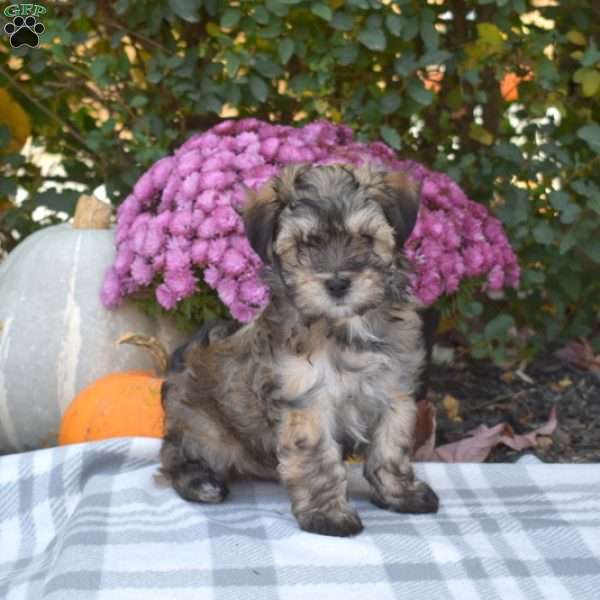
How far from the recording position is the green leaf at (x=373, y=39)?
533cm

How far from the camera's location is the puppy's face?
142 inches

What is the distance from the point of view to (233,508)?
419 cm

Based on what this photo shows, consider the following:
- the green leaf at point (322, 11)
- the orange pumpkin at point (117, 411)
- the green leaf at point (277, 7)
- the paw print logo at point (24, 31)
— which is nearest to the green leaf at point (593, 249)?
the green leaf at point (322, 11)

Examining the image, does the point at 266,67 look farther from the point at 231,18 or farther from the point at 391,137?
the point at 391,137

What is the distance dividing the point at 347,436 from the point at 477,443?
1.40 metres

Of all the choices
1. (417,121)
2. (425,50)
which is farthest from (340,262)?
(417,121)

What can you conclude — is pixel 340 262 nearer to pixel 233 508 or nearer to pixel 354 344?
pixel 354 344

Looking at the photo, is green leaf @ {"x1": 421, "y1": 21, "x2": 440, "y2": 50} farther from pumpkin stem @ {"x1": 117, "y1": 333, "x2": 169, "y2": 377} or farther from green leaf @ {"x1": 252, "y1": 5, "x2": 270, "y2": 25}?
pumpkin stem @ {"x1": 117, "y1": 333, "x2": 169, "y2": 377}

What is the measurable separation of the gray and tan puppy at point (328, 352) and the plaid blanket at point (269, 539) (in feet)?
0.48

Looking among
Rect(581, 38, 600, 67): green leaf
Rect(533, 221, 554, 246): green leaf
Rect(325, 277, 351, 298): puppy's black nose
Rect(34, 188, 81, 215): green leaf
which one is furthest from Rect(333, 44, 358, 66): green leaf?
Rect(325, 277, 351, 298): puppy's black nose

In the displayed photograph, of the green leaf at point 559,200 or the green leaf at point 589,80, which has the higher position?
the green leaf at point 589,80

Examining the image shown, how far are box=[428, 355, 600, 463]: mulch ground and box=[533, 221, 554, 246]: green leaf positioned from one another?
85 centimetres

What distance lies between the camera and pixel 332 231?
12.0ft

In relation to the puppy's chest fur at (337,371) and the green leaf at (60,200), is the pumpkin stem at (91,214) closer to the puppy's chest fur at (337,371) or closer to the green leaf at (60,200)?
the green leaf at (60,200)
